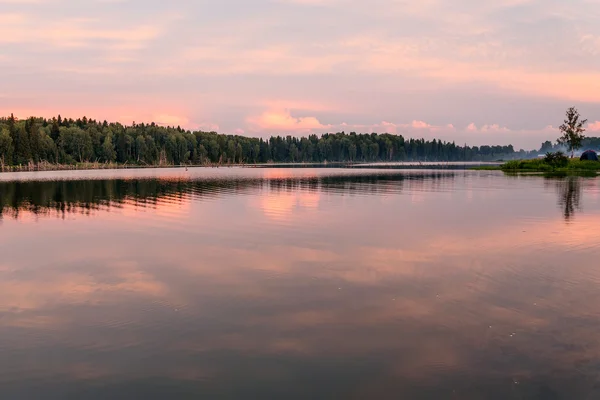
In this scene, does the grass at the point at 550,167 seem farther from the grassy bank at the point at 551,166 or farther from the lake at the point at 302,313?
the lake at the point at 302,313

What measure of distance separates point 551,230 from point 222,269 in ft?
73.3

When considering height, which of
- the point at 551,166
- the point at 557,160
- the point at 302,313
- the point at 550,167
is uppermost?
the point at 557,160

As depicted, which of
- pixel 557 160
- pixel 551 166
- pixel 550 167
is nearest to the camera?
pixel 557 160

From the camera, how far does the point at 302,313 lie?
1423cm

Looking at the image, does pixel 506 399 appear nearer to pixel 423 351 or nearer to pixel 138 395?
pixel 423 351

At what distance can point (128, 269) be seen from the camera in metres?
20.3

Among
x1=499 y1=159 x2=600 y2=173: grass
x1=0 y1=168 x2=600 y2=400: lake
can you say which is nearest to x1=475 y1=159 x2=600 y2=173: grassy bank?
x1=499 y1=159 x2=600 y2=173: grass

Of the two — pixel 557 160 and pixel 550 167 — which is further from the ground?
pixel 557 160

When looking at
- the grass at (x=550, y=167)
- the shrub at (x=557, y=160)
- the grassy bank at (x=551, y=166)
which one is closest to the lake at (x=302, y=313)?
the grass at (x=550, y=167)

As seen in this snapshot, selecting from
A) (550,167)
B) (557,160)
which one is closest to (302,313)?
(550,167)

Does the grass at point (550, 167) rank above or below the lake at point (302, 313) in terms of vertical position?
above

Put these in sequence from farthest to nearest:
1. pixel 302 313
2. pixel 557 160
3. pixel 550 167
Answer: pixel 550 167 → pixel 557 160 → pixel 302 313

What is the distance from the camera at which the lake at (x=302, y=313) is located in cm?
1002

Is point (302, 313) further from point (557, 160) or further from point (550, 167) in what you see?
point (557, 160)
